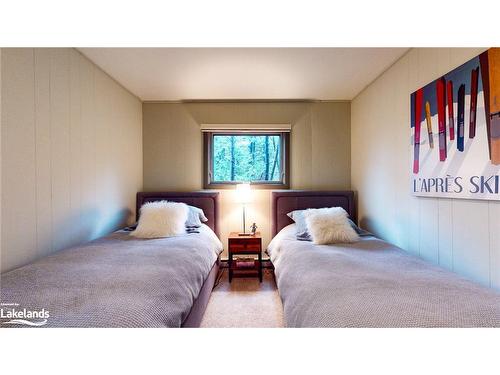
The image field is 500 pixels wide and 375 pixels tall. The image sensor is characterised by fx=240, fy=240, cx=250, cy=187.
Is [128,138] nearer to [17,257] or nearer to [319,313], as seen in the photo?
[17,257]

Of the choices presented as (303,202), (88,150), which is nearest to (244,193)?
(303,202)

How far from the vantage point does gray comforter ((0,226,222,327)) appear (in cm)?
95

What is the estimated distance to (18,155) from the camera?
153 centimetres

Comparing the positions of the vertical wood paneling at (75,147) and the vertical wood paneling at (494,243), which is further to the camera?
the vertical wood paneling at (75,147)

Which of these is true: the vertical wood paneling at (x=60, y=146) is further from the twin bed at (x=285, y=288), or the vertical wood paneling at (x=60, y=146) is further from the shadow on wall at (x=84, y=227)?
the twin bed at (x=285, y=288)

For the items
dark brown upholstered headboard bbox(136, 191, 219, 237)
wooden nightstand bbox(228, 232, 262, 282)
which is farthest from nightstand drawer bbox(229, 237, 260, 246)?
dark brown upholstered headboard bbox(136, 191, 219, 237)

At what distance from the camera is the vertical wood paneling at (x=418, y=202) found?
54.0 inches

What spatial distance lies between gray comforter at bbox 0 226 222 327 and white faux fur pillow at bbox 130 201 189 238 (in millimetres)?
401

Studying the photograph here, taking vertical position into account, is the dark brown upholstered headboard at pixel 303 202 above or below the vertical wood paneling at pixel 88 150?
below

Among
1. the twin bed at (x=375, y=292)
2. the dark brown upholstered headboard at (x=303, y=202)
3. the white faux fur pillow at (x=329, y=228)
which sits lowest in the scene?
the twin bed at (x=375, y=292)

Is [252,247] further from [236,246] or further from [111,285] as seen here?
[111,285]

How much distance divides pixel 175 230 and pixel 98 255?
82cm

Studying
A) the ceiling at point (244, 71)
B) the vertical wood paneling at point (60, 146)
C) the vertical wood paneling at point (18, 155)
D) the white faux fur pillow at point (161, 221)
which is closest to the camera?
the vertical wood paneling at point (18, 155)

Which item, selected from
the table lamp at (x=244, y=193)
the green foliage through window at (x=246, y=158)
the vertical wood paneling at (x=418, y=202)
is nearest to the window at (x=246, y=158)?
the green foliage through window at (x=246, y=158)
